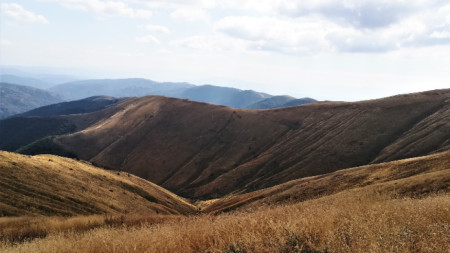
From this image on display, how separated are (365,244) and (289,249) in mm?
1373

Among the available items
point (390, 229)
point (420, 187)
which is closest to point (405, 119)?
point (420, 187)

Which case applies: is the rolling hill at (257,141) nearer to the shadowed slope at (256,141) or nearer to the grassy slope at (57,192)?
the shadowed slope at (256,141)

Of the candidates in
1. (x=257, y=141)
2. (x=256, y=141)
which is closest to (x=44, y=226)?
(x=257, y=141)

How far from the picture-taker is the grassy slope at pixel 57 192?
2317cm

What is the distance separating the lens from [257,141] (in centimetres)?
11131

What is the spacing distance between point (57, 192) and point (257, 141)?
87.5 meters

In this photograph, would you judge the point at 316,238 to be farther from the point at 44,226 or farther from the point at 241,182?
the point at 241,182

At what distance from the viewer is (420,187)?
63.0ft

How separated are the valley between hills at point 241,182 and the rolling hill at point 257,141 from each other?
Result: 49 centimetres

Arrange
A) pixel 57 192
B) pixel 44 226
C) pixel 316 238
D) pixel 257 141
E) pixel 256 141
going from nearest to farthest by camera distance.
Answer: pixel 316 238, pixel 44 226, pixel 57 192, pixel 257 141, pixel 256 141

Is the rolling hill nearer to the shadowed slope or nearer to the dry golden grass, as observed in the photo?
the shadowed slope

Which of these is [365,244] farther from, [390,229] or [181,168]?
[181,168]

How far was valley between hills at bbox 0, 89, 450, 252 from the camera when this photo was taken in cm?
670

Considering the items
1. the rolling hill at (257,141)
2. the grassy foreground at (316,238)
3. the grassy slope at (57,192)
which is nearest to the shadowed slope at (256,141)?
the rolling hill at (257,141)
